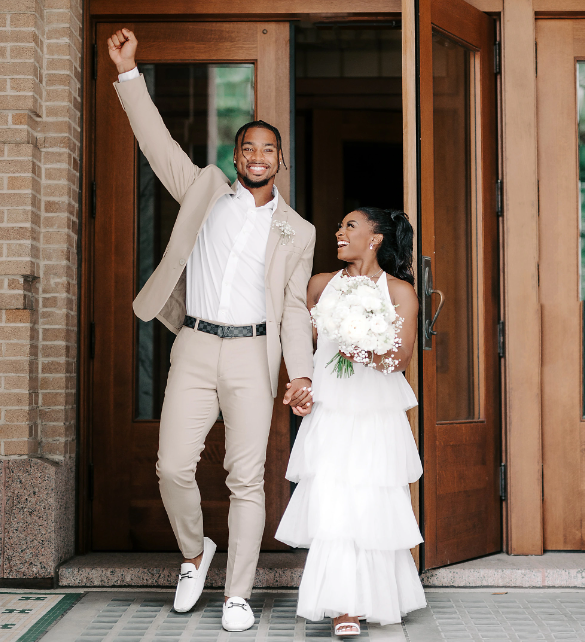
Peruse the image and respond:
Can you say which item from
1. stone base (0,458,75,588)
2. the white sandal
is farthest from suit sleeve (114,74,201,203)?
the white sandal

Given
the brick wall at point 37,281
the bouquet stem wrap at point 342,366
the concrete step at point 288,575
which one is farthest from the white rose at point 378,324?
the brick wall at point 37,281

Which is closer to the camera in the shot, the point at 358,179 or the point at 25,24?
the point at 25,24

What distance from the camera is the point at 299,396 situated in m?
3.30

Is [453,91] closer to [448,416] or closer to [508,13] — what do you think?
[508,13]

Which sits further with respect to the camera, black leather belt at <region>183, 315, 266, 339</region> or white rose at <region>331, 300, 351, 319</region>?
black leather belt at <region>183, 315, 266, 339</region>

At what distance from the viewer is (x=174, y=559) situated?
409 cm

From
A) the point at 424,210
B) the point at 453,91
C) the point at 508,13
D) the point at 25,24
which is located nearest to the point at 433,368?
the point at 424,210

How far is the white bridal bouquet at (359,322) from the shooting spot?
3010 mm

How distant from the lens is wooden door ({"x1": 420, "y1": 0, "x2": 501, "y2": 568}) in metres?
3.83

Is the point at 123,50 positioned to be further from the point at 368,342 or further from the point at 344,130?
the point at 344,130

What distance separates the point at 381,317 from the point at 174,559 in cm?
198

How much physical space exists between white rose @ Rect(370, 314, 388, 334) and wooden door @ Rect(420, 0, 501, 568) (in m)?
0.83

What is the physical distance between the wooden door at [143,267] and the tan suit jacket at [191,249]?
33.7 inches

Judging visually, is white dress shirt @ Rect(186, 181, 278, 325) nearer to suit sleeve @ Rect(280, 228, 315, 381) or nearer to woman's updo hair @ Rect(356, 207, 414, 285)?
suit sleeve @ Rect(280, 228, 315, 381)
